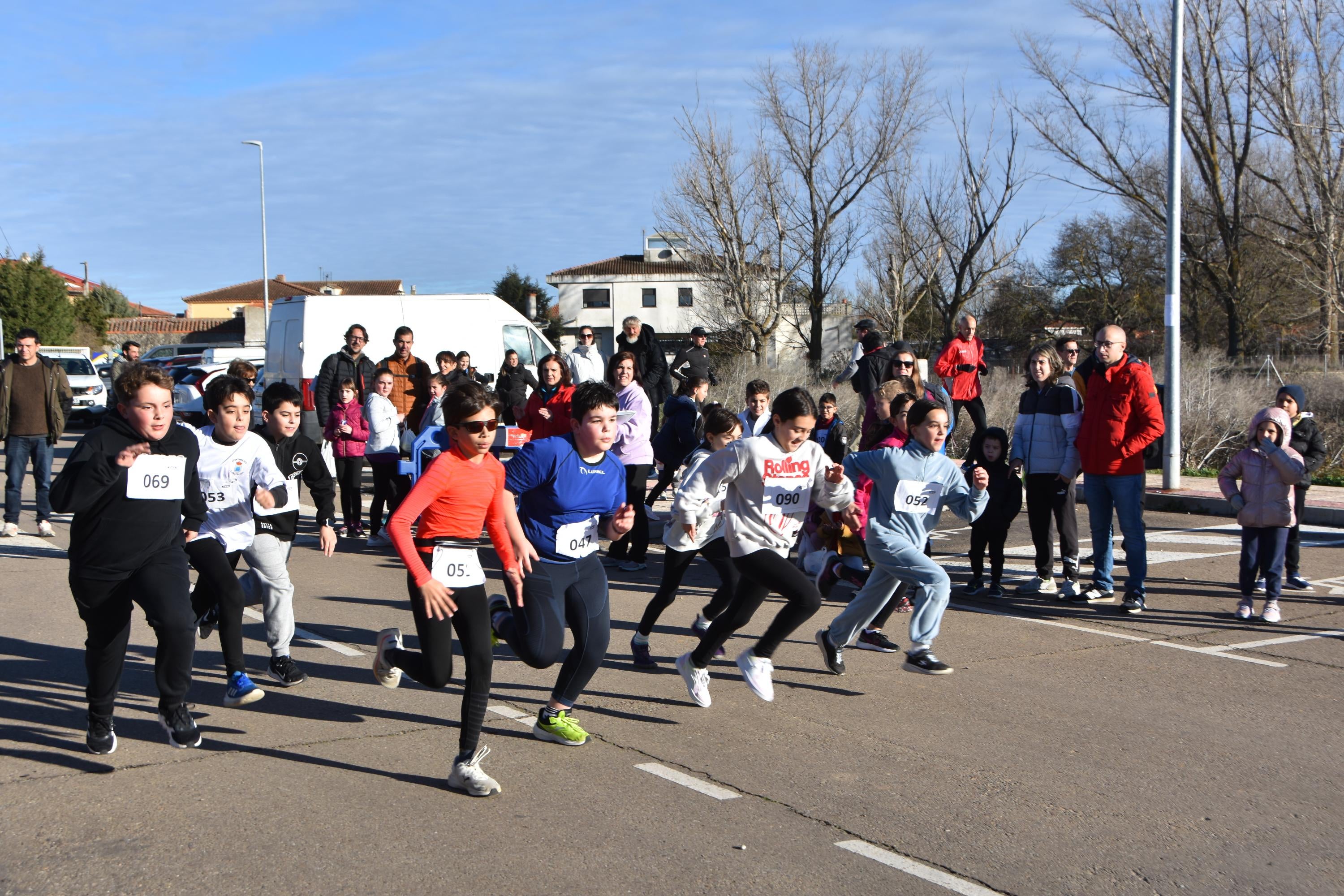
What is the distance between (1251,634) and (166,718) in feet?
21.9

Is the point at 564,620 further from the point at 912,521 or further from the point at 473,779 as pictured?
the point at 912,521

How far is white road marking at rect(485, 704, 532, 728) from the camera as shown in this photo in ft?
18.9

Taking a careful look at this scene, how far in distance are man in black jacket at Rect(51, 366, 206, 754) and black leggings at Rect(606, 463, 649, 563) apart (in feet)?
16.9

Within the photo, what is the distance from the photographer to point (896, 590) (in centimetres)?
673

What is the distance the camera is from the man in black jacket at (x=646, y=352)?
1348 centimetres

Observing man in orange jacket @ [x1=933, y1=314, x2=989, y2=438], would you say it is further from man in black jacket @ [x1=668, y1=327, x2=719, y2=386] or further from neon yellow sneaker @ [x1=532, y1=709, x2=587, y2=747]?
neon yellow sneaker @ [x1=532, y1=709, x2=587, y2=747]

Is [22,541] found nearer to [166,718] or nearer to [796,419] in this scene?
[166,718]

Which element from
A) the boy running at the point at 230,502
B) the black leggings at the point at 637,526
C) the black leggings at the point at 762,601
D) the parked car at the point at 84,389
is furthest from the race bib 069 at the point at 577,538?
the parked car at the point at 84,389

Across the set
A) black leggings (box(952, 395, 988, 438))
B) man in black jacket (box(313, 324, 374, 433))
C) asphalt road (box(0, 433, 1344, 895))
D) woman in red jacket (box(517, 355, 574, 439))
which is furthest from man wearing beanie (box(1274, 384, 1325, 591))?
man in black jacket (box(313, 324, 374, 433))

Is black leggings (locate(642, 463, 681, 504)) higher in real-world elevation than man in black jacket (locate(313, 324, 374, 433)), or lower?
lower

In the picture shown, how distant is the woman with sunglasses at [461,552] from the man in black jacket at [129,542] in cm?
111

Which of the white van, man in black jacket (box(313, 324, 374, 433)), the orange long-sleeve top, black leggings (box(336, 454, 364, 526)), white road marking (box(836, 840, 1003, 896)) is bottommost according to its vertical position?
white road marking (box(836, 840, 1003, 896))

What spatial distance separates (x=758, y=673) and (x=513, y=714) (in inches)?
50.1

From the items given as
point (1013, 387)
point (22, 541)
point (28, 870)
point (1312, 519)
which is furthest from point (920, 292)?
point (28, 870)
